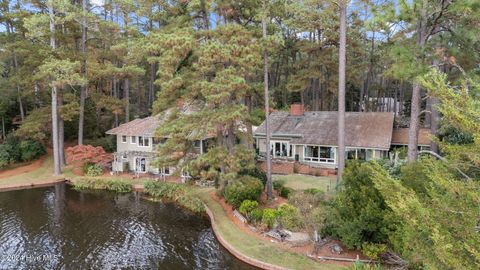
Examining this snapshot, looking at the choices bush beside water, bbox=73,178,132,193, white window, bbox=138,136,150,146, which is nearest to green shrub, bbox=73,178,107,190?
bush beside water, bbox=73,178,132,193

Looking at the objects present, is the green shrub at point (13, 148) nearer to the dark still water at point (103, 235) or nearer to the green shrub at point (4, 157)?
the green shrub at point (4, 157)

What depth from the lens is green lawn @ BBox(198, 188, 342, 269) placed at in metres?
12.0

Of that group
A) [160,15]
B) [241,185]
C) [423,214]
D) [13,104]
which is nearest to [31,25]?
[160,15]

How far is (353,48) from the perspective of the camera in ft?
100

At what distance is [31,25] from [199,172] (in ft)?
52.0

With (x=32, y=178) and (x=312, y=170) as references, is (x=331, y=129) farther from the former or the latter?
(x=32, y=178)

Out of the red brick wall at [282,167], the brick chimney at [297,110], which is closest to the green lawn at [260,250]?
the red brick wall at [282,167]

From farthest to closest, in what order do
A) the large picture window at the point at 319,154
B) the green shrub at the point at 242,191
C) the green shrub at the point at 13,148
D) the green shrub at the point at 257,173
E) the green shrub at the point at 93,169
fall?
the green shrub at the point at 13,148
the green shrub at the point at 93,169
the large picture window at the point at 319,154
the green shrub at the point at 257,173
the green shrub at the point at 242,191

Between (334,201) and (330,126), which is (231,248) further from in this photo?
(330,126)

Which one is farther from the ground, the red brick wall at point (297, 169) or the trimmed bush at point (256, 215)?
the red brick wall at point (297, 169)

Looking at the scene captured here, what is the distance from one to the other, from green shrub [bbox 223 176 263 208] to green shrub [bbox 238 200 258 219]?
1.91ft

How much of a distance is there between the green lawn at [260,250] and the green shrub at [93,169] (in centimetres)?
1334

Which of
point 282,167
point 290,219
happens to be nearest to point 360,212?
point 290,219

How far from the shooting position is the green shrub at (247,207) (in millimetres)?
16266
